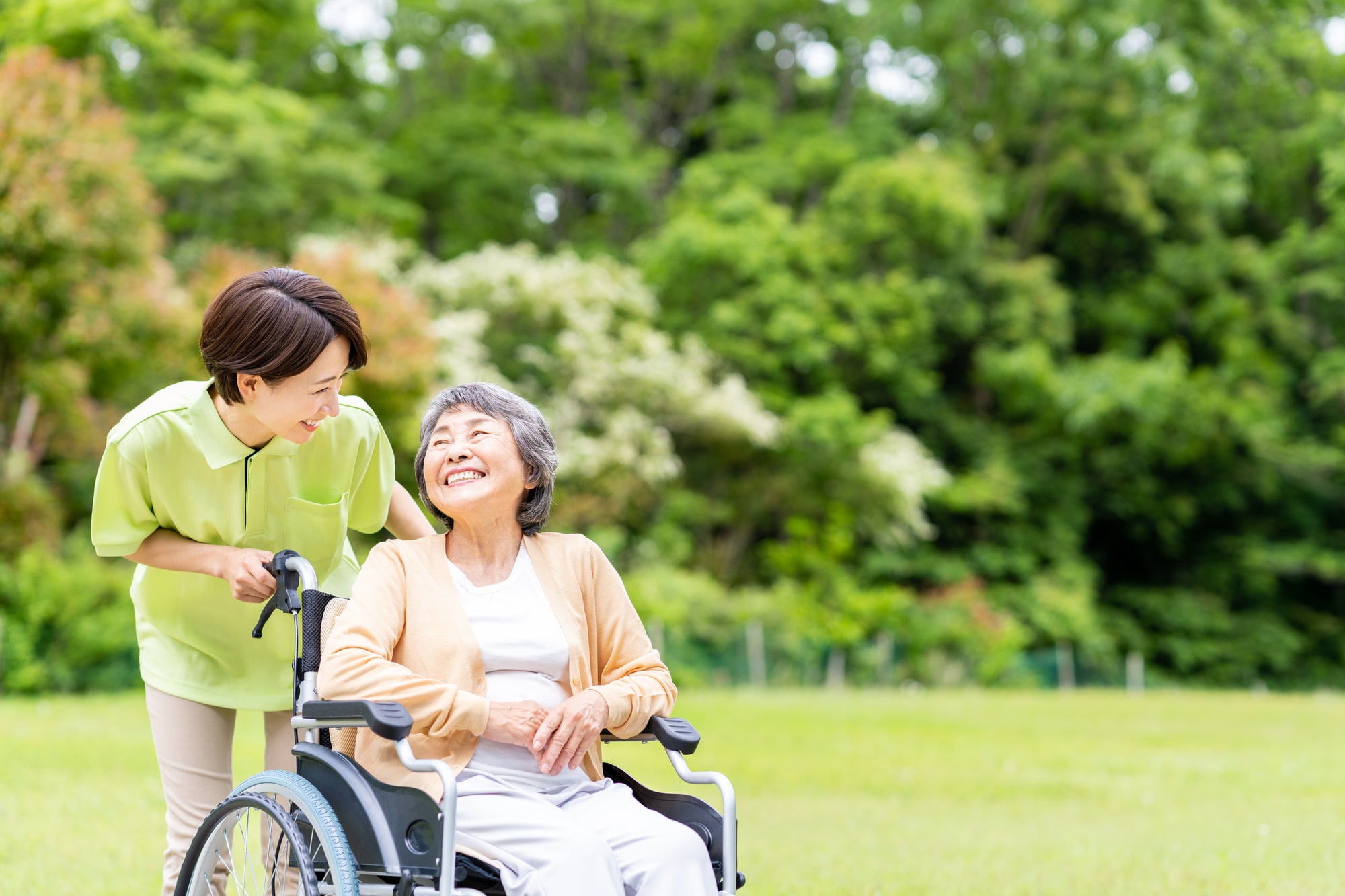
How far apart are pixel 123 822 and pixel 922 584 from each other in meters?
15.6

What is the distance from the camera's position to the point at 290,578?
254 centimetres

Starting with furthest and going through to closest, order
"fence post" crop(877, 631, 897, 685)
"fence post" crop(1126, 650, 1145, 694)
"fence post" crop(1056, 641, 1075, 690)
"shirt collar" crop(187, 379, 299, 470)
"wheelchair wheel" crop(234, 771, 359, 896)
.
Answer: "fence post" crop(1126, 650, 1145, 694) < "fence post" crop(1056, 641, 1075, 690) < "fence post" crop(877, 631, 897, 685) < "shirt collar" crop(187, 379, 299, 470) < "wheelchair wheel" crop(234, 771, 359, 896)

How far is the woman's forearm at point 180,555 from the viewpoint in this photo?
102 inches

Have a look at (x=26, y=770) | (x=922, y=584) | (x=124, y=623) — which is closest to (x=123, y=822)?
(x=26, y=770)

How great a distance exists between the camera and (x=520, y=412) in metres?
2.62

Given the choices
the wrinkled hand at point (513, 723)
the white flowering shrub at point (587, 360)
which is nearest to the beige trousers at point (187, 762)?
the wrinkled hand at point (513, 723)

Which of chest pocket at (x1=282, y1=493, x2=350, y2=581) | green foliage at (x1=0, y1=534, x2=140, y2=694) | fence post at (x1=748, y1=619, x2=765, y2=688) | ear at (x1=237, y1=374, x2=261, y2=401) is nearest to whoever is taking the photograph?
ear at (x1=237, y1=374, x2=261, y2=401)

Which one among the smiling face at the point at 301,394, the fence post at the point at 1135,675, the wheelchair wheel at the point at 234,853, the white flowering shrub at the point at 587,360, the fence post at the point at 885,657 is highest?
the white flowering shrub at the point at 587,360

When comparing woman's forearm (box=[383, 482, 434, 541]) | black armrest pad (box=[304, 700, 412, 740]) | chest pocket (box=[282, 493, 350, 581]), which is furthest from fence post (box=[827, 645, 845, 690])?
black armrest pad (box=[304, 700, 412, 740])

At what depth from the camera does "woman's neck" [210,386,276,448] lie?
2636 mm

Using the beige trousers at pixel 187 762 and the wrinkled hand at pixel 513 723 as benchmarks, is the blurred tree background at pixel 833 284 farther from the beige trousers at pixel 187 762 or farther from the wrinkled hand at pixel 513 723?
the wrinkled hand at pixel 513 723

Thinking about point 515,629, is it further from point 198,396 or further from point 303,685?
point 198,396

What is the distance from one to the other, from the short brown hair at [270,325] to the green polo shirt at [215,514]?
0.19 metres

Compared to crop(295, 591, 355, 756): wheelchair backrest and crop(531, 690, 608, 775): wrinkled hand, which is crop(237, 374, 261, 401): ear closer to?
crop(295, 591, 355, 756): wheelchair backrest
